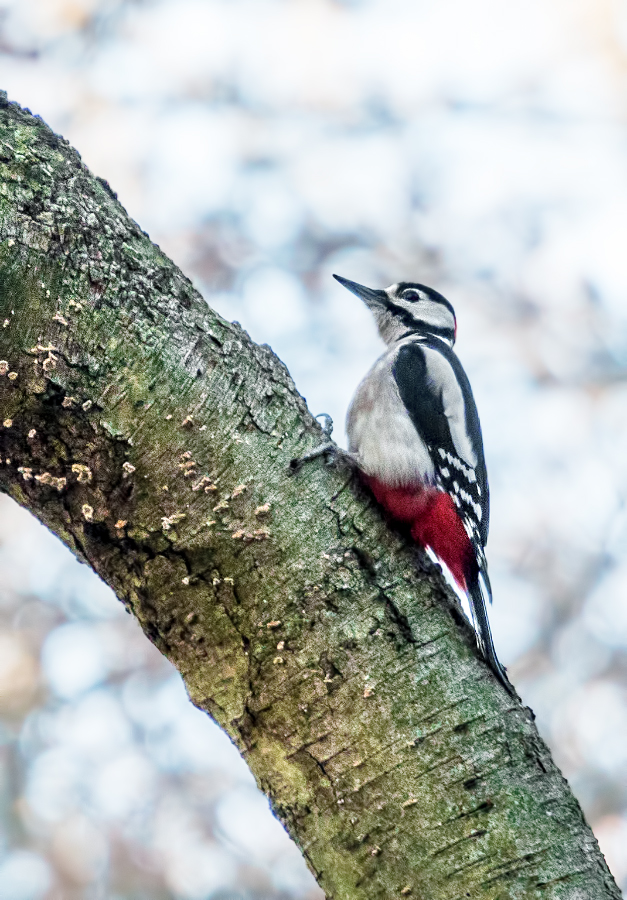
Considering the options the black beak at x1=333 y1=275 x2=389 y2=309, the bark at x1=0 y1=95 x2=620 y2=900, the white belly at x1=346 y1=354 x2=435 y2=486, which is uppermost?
the black beak at x1=333 y1=275 x2=389 y2=309

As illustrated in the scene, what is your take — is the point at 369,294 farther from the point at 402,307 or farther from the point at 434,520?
the point at 434,520

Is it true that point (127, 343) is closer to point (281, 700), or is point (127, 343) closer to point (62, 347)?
point (62, 347)

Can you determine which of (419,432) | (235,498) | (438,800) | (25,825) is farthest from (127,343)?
(25,825)

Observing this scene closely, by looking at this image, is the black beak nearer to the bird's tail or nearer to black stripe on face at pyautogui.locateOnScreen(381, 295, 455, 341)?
black stripe on face at pyautogui.locateOnScreen(381, 295, 455, 341)

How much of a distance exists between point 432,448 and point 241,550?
129 centimetres

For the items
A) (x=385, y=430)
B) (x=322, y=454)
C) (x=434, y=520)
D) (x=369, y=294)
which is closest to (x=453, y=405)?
(x=385, y=430)

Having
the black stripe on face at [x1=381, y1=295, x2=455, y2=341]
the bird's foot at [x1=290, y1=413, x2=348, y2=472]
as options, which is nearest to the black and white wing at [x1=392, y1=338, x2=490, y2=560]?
the black stripe on face at [x1=381, y1=295, x2=455, y2=341]

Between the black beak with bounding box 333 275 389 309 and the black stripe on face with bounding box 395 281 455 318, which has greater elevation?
the black stripe on face with bounding box 395 281 455 318

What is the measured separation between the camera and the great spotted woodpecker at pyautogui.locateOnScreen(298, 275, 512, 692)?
218 cm

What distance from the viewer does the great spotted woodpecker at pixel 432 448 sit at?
2.18m

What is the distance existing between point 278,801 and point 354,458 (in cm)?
73

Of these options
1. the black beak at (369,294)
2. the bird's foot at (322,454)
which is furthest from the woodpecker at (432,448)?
the black beak at (369,294)

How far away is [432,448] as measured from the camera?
2707 mm

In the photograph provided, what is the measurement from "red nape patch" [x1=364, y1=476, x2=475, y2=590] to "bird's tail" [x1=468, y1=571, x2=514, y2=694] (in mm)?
41
